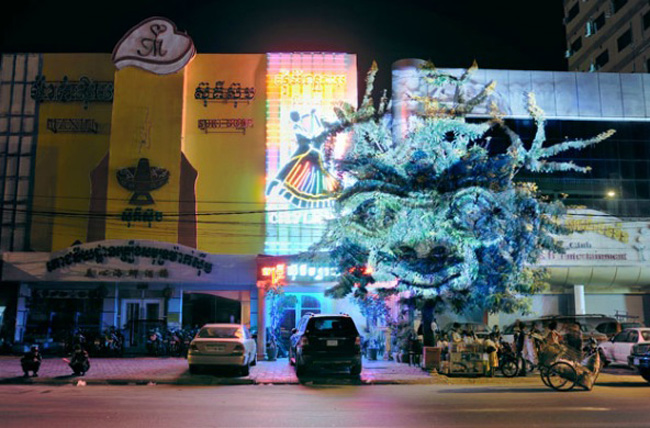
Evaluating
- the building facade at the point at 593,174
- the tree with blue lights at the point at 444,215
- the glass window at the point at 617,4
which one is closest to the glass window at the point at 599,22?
the glass window at the point at 617,4

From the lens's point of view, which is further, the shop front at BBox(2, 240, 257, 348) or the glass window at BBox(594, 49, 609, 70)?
the glass window at BBox(594, 49, 609, 70)

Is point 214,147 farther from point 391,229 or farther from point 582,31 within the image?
point 582,31

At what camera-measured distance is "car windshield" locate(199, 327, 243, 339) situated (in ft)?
61.2

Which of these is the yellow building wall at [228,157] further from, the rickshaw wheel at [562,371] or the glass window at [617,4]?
the glass window at [617,4]

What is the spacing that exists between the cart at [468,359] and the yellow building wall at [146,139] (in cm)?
1587

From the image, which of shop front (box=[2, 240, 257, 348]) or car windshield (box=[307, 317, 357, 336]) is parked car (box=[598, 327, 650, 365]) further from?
shop front (box=[2, 240, 257, 348])

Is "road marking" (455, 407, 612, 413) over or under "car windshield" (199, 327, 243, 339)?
under

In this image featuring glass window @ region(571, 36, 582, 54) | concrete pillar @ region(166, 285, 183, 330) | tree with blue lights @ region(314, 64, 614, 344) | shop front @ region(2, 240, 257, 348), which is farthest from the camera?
glass window @ region(571, 36, 582, 54)

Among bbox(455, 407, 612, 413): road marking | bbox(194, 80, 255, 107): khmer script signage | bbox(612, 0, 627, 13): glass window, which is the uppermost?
bbox(612, 0, 627, 13): glass window

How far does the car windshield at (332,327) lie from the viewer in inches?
720

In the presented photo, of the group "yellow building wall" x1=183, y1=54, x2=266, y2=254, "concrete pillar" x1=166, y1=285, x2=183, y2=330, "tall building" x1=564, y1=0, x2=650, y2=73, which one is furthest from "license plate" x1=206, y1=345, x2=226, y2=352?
"tall building" x1=564, y1=0, x2=650, y2=73

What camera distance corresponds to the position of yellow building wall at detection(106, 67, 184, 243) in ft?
97.3

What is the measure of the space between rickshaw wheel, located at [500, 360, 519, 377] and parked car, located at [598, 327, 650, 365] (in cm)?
343

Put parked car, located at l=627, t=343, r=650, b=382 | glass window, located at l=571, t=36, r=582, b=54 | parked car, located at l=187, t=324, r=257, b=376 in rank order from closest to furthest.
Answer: parked car, located at l=627, t=343, r=650, b=382
parked car, located at l=187, t=324, r=257, b=376
glass window, located at l=571, t=36, r=582, b=54
